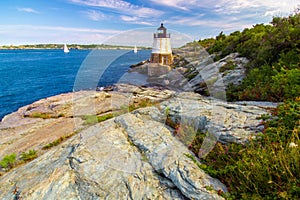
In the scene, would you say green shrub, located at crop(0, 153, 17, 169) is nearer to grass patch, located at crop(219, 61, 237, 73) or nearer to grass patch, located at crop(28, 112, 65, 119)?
grass patch, located at crop(28, 112, 65, 119)

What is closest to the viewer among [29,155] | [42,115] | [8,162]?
[8,162]

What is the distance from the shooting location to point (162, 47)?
43312 mm

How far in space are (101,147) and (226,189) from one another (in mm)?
3877

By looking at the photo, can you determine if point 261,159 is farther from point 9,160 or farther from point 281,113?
point 9,160

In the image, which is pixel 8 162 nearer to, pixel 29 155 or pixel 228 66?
pixel 29 155

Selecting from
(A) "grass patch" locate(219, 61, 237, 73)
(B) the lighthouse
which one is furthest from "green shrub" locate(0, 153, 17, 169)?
(B) the lighthouse

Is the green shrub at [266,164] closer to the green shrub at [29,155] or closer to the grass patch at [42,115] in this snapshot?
the green shrub at [29,155]

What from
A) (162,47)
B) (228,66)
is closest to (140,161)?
→ (228,66)

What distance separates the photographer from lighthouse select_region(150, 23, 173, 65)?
139 ft

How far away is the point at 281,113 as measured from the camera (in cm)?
607

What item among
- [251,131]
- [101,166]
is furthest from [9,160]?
[251,131]

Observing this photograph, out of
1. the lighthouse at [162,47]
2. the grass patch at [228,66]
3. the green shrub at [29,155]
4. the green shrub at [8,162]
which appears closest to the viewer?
the green shrub at [8,162]

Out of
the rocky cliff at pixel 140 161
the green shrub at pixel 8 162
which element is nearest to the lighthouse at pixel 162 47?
the rocky cliff at pixel 140 161

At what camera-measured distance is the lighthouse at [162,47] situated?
42.3 metres
